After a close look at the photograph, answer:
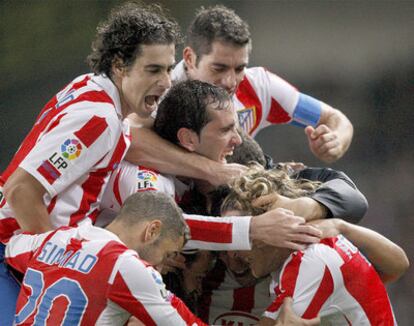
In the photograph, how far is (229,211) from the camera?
12.1ft

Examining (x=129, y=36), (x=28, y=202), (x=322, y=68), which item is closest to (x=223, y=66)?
(x=129, y=36)

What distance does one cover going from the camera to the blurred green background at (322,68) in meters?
7.34

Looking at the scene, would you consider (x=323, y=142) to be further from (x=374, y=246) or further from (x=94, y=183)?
(x=94, y=183)

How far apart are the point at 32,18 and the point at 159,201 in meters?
4.71

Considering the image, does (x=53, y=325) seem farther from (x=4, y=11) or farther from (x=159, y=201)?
(x=4, y=11)

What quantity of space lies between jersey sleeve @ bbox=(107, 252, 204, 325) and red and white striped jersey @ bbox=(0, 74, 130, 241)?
63cm

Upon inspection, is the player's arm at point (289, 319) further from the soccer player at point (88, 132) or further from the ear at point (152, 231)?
the soccer player at point (88, 132)

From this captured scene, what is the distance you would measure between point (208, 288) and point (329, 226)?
0.62 m

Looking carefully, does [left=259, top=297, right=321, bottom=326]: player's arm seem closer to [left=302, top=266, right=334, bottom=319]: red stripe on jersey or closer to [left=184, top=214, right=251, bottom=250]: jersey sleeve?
[left=302, top=266, right=334, bottom=319]: red stripe on jersey

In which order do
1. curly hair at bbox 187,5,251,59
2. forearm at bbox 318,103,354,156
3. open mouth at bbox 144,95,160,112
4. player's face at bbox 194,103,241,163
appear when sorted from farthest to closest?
forearm at bbox 318,103,354,156
curly hair at bbox 187,5,251,59
player's face at bbox 194,103,241,163
open mouth at bbox 144,95,160,112

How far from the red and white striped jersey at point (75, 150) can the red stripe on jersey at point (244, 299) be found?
2.21 feet

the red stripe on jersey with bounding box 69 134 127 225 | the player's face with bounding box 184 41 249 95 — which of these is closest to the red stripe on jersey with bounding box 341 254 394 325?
the red stripe on jersey with bounding box 69 134 127 225

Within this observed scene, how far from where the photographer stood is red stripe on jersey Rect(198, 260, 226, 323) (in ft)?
12.6

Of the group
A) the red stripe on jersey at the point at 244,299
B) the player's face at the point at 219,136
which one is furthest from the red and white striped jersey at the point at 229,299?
the player's face at the point at 219,136
